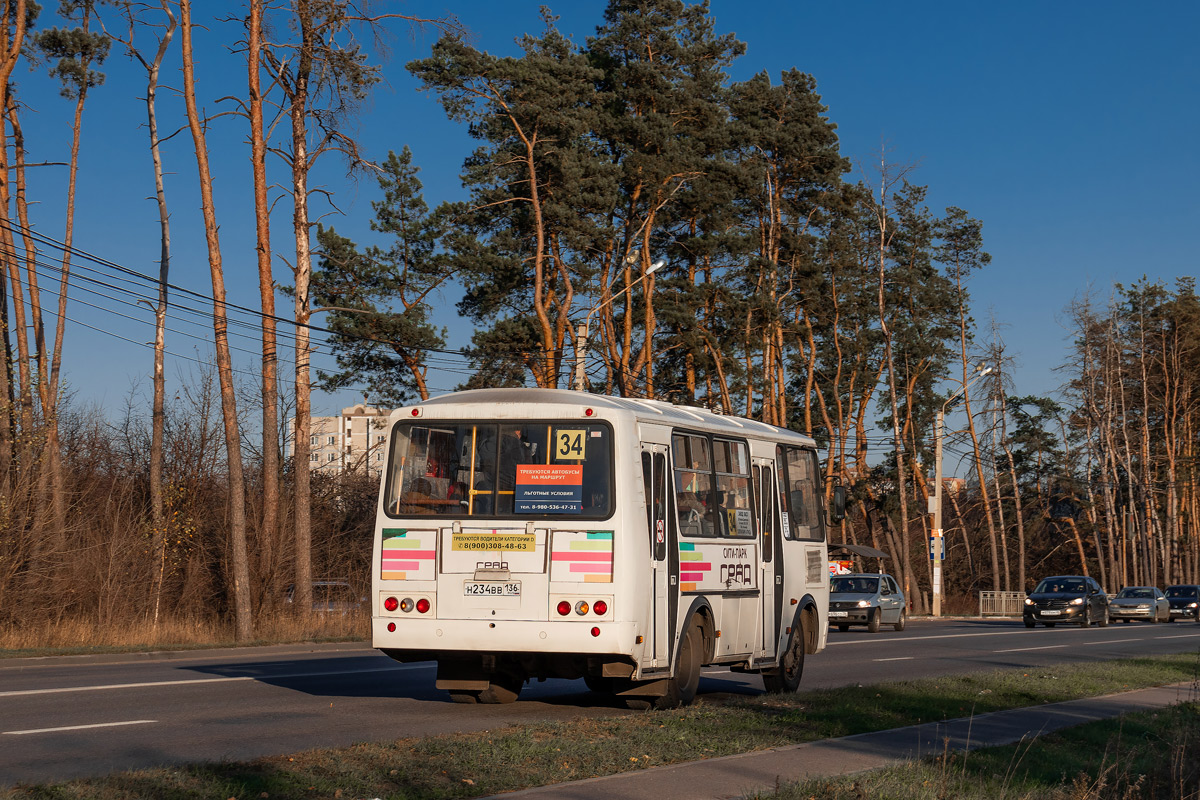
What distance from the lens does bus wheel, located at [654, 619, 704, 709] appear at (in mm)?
A: 13172

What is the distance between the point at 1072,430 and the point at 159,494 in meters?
70.9

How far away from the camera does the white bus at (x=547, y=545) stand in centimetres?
1211

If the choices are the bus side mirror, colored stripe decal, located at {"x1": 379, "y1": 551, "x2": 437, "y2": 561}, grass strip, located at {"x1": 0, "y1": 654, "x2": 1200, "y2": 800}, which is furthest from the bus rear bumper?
the bus side mirror

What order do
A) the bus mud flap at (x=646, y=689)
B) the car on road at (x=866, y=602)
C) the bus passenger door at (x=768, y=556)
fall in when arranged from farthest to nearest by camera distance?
the car on road at (x=866, y=602)
the bus passenger door at (x=768, y=556)
the bus mud flap at (x=646, y=689)

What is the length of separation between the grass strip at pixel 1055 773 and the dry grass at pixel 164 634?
1541 cm

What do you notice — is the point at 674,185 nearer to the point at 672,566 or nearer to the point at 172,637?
the point at 172,637

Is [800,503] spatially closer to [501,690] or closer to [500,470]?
[501,690]

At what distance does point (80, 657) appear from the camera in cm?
1989

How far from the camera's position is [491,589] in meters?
12.3

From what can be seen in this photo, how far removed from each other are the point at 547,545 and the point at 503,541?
0.44m

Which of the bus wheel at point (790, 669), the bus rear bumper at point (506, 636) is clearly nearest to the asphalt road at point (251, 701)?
the bus rear bumper at point (506, 636)

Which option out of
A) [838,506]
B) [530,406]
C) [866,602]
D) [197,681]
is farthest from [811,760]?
[866,602]

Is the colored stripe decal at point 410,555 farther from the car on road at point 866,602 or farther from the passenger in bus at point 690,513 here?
the car on road at point 866,602

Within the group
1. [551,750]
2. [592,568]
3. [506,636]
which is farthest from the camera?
[506,636]
